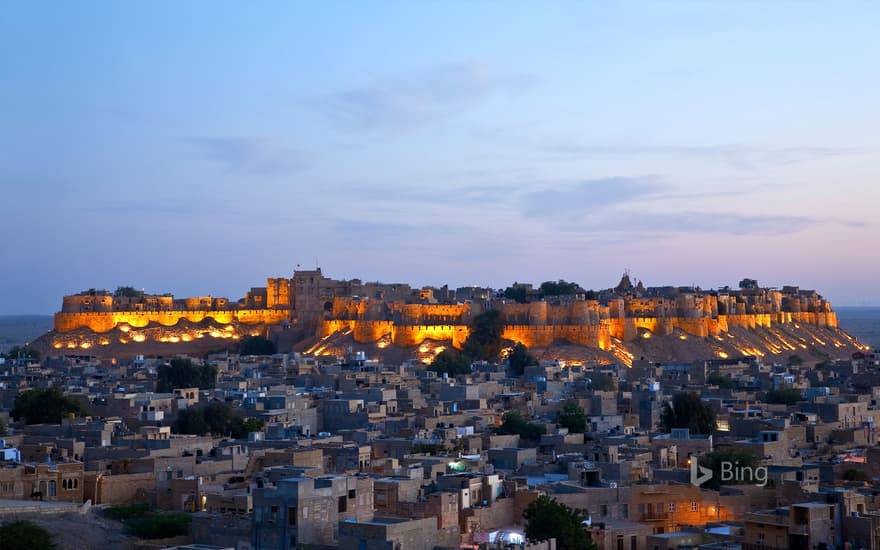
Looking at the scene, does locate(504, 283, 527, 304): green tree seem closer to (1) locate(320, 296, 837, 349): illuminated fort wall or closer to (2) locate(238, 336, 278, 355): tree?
(1) locate(320, 296, 837, 349): illuminated fort wall

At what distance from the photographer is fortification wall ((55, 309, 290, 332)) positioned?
322 feet

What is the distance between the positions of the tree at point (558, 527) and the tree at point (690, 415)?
1385 centimetres

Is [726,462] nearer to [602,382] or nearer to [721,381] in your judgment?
[602,382]

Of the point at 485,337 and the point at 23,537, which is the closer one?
the point at 23,537

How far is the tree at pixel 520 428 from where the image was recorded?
112 ft

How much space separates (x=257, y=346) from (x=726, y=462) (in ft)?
210

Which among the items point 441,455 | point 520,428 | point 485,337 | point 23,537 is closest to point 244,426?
point 520,428

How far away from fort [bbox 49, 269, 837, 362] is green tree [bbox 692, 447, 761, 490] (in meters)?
55.0

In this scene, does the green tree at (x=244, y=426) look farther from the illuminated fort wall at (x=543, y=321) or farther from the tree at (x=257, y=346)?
the tree at (x=257, y=346)

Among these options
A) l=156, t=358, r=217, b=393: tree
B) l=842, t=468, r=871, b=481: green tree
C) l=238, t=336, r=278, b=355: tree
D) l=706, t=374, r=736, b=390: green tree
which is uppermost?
l=238, t=336, r=278, b=355: tree

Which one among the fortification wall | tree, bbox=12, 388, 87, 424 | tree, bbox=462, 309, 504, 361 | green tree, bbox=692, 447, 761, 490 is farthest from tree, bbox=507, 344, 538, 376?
green tree, bbox=692, 447, 761, 490

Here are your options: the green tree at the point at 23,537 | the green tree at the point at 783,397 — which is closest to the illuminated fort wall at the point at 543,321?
the green tree at the point at 783,397

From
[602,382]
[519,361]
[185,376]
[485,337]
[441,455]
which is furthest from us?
[485,337]

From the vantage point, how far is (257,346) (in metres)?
88.1
